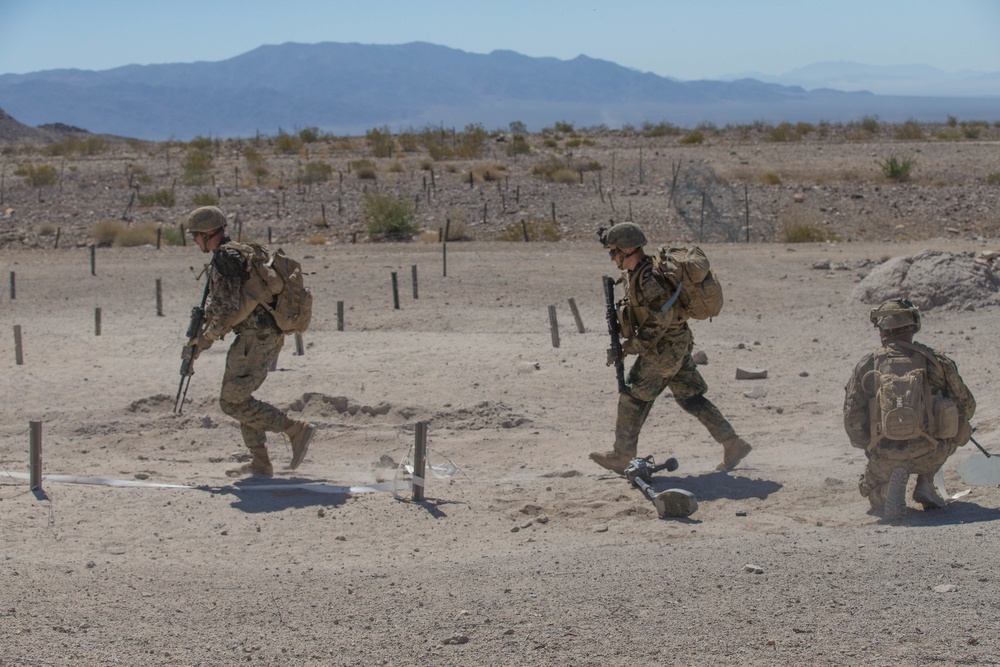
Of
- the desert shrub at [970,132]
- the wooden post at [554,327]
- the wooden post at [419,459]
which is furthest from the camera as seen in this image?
the desert shrub at [970,132]

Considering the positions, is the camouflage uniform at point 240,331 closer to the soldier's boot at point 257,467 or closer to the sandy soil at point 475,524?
the soldier's boot at point 257,467

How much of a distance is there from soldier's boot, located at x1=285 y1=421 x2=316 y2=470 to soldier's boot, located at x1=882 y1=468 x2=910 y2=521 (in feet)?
11.6

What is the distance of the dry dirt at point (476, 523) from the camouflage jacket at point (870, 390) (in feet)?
1.56

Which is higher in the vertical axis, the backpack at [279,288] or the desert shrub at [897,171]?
the desert shrub at [897,171]

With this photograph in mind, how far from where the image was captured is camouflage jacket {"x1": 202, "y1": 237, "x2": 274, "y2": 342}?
6465mm

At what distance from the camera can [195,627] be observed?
4.24m

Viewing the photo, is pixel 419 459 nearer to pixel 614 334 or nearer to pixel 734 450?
pixel 614 334

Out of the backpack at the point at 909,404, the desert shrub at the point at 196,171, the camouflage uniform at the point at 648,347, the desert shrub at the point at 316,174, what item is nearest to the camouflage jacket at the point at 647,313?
the camouflage uniform at the point at 648,347

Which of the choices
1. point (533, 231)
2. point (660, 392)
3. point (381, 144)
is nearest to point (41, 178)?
point (381, 144)

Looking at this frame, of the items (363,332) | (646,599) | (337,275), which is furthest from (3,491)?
(337,275)

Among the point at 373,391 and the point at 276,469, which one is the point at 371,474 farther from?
the point at 373,391

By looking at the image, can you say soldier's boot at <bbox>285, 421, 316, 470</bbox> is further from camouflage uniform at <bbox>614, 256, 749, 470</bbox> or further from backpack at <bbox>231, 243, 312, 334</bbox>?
camouflage uniform at <bbox>614, 256, 749, 470</bbox>

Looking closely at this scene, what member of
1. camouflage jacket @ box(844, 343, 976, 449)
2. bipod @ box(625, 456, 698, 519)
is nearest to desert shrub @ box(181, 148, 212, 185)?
bipod @ box(625, 456, 698, 519)

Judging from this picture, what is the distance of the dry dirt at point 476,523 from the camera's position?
4.01 metres
